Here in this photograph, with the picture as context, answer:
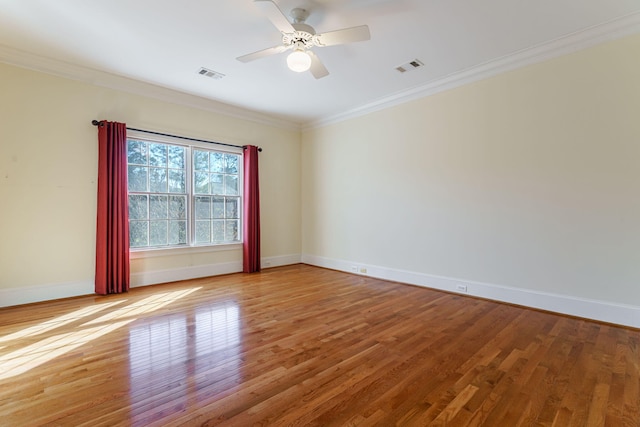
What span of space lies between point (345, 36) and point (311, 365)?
9.25ft

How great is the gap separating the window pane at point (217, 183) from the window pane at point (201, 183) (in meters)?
0.09

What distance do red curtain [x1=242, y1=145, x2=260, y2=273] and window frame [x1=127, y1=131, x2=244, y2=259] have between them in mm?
146

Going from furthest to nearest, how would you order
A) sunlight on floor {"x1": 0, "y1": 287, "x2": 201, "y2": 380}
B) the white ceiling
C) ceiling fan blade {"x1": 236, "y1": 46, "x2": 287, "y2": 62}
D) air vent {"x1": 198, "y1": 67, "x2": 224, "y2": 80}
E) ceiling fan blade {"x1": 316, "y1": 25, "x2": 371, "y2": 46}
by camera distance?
air vent {"x1": 198, "y1": 67, "x2": 224, "y2": 80}
ceiling fan blade {"x1": 236, "y1": 46, "x2": 287, "y2": 62}
the white ceiling
ceiling fan blade {"x1": 316, "y1": 25, "x2": 371, "y2": 46}
sunlight on floor {"x1": 0, "y1": 287, "x2": 201, "y2": 380}

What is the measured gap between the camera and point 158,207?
4723 millimetres

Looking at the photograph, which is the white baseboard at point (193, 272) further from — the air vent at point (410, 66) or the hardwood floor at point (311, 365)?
the air vent at point (410, 66)

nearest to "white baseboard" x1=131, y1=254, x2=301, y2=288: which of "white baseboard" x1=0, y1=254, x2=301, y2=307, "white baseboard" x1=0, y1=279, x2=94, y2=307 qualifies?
"white baseboard" x1=0, y1=254, x2=301, y2=307

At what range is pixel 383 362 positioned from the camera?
7.37 feet

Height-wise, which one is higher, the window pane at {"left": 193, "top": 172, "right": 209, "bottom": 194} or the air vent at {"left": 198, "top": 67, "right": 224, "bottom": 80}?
the air vent at {"left": 198, "top": 67, "right": 224, "bottom": 80}

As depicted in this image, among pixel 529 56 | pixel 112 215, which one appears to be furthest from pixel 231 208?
pixel 529 56

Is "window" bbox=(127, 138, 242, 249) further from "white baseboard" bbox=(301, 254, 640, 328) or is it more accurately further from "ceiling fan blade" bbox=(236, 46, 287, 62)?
"white baseboard" bbox=(301, 254, 640, 328)

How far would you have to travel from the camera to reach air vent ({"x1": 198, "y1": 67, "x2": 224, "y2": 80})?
3.97 m

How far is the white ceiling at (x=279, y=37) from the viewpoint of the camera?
108 inches

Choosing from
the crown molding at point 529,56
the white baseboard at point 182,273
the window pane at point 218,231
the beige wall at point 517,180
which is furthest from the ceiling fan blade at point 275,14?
the white baseboard at point 182,273

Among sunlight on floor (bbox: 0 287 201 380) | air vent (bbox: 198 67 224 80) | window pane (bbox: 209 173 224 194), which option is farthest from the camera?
window pane (bbox: 209 173 224 194)
